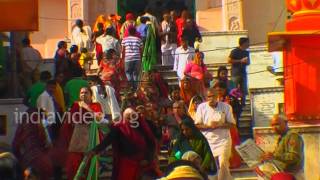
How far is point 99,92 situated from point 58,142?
235 cm

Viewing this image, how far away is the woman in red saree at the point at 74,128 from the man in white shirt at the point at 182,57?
515cm

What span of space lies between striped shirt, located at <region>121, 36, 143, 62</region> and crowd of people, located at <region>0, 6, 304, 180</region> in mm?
17

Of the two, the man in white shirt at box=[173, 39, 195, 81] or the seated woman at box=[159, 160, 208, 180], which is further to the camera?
the man in white shirt at box=[173, 39, 195, 81]

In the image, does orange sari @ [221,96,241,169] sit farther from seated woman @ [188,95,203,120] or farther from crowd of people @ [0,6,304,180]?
seated woman @ [188,95,203,120]

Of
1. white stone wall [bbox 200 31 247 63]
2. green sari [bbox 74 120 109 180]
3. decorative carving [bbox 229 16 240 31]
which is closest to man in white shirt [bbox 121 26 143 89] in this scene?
white stone wall [bbox 200 31 247 63]

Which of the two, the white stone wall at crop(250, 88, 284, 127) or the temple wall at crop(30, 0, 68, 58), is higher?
the temple wall at crop(30, 0, 68, 58)

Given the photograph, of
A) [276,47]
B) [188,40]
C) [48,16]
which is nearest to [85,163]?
[276,47]

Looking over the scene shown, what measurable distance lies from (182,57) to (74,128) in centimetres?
607

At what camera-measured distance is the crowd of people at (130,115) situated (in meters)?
18.2

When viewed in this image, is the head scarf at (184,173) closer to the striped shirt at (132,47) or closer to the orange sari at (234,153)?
the orange sari at (234,153)

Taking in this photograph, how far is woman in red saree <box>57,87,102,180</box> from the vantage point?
754 inches

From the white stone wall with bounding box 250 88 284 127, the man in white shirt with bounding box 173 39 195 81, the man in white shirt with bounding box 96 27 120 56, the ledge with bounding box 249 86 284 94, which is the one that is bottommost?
the white stone wall with bounding box 250 88 284 127

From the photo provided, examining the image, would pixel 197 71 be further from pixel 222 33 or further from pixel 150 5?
pixel 150 5

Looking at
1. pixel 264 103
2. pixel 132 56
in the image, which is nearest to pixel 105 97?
pixel 264 103
